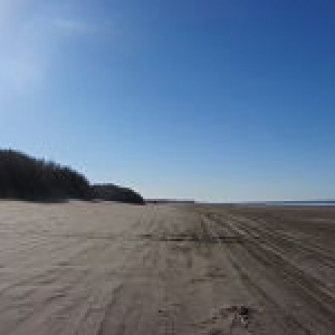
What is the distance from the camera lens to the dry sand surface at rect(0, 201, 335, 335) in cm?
690

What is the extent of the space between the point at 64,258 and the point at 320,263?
15.8ft

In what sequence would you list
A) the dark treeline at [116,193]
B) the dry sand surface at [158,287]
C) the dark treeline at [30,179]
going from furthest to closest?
1. the dark treeline at [116,193]
2. the dark treeline at [30,179]
3. the dry sand surface at [158,287]

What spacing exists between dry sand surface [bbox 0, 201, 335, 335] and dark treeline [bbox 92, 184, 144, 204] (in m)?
63.4

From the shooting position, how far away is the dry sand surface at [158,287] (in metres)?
6.90

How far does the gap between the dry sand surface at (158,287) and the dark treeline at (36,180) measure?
2641 cm

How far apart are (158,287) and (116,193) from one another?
75475mm

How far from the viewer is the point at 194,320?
283 inches

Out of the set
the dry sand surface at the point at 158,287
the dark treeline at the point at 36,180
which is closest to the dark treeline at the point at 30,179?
the dark treeline at the point at 36,180

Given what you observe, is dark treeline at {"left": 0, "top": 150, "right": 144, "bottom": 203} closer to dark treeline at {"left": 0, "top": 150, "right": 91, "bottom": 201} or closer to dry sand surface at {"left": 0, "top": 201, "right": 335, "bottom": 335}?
dark treeline at {"left": 0, "top": 150, "right": 91, "bottom": 201}

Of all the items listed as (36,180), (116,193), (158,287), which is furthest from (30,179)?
(116,193)

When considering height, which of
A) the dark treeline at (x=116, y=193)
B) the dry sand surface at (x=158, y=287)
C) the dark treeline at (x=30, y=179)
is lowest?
the dry sand surface at (x=158, y=287)

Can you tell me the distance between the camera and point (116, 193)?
84438mm

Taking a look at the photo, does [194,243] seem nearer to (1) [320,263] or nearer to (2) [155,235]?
(2) [155,235]

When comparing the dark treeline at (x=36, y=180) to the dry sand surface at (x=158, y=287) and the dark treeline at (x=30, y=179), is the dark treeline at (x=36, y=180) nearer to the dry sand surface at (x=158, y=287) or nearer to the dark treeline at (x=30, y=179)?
the dark treeline at (x=30, y=179)
